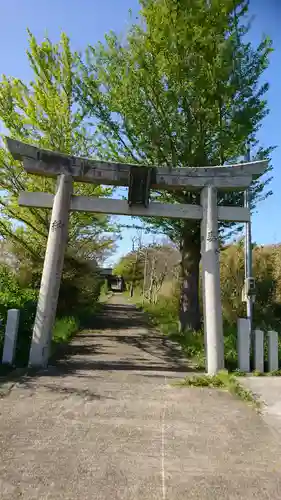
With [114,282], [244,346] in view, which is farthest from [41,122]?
[114,282]

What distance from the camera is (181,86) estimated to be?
941 cm

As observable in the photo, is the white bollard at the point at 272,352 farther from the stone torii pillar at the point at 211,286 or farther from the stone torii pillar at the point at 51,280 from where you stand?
the stone torii pillar at the point at 51,280

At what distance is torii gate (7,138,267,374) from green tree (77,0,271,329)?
2.23 metres

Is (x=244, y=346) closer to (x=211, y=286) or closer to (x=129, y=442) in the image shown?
(x=211, y=286)

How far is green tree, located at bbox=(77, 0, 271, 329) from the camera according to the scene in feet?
30.7

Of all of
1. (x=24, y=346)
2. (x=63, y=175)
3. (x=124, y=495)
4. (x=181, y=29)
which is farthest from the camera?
(x=181, y=29)

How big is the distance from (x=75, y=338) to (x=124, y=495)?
331 inches

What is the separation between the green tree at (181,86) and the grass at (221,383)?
214 inches

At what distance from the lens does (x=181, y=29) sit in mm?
9336

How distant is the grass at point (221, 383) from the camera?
5.87 meters

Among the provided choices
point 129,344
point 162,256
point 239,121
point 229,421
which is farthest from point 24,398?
point 162,256

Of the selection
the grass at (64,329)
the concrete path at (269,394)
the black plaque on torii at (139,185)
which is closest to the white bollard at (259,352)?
the concrete path at (269,394)

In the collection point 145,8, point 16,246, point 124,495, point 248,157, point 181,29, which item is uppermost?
point 145,8

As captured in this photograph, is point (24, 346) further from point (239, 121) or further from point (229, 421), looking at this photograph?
point (239, 121)
